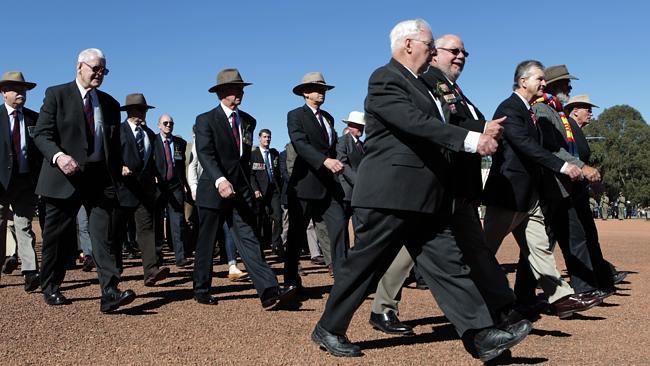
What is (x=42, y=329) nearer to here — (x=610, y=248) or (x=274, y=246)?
(x=274, y=246)

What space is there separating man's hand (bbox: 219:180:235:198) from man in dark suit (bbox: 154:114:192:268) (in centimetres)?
398

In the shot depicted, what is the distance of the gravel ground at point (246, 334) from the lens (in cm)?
427

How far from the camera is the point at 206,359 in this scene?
13.8 ft

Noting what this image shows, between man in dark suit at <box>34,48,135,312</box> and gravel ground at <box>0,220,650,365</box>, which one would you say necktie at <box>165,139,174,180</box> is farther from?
man in dark suit at <box>34,48,135,312</box>

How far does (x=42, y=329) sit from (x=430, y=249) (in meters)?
2.95

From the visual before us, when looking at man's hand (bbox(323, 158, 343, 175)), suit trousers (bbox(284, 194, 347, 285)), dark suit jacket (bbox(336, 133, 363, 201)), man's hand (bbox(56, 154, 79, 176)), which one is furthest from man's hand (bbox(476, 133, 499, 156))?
dark suit jacket (bbox(336, 133, 363, 201))

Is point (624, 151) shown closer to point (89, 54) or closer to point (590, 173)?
point (590, 173)

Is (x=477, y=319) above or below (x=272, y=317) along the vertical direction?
above

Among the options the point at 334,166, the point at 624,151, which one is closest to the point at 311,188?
the point at 334,166

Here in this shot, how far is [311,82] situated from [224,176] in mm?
1492

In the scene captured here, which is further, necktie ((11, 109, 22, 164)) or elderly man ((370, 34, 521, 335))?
necktie ((11, 109, 22, 164))

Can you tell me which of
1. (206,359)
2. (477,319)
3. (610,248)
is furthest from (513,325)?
(610,248)

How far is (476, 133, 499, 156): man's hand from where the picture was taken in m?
3.65

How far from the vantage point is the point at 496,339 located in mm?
3920
